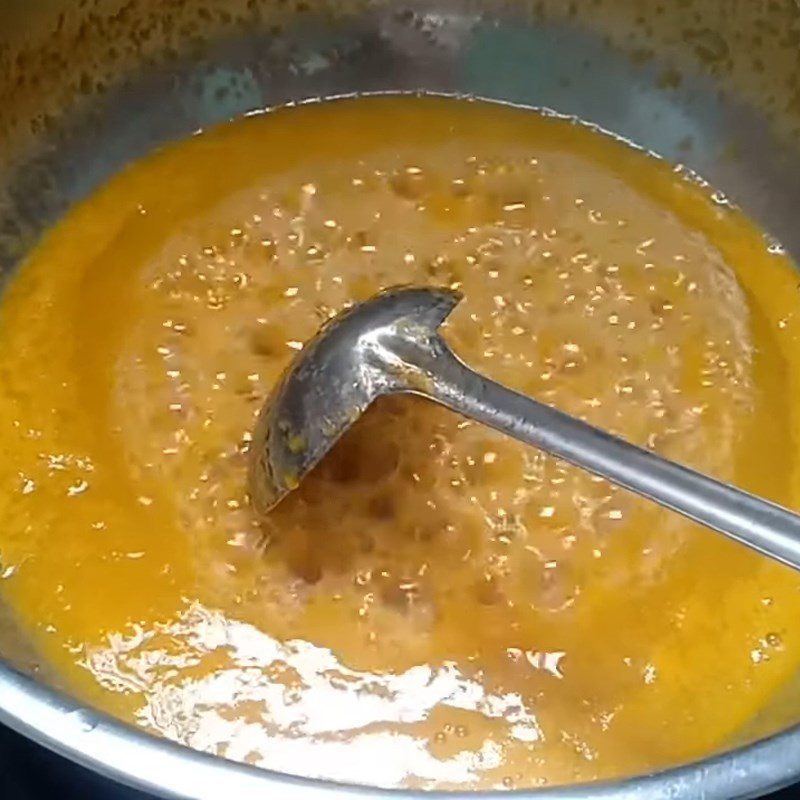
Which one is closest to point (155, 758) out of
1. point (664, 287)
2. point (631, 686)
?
point (631, 686)

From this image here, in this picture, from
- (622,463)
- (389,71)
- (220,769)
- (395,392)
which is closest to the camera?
(220,769)

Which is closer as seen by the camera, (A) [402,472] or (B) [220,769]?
(B) [220,769]

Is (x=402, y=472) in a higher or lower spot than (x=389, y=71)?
lower

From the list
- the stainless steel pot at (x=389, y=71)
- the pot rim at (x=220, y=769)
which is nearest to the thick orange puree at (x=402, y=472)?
the stainless steel pot at (x=389, y=71)

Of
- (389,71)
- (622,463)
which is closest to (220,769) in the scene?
(622,463)

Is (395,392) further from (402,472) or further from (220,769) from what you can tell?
(220,769)

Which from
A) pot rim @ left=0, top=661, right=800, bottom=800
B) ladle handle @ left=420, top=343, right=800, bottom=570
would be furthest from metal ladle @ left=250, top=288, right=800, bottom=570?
pot rim @ left=0, top=661, right=800, bottom=800
